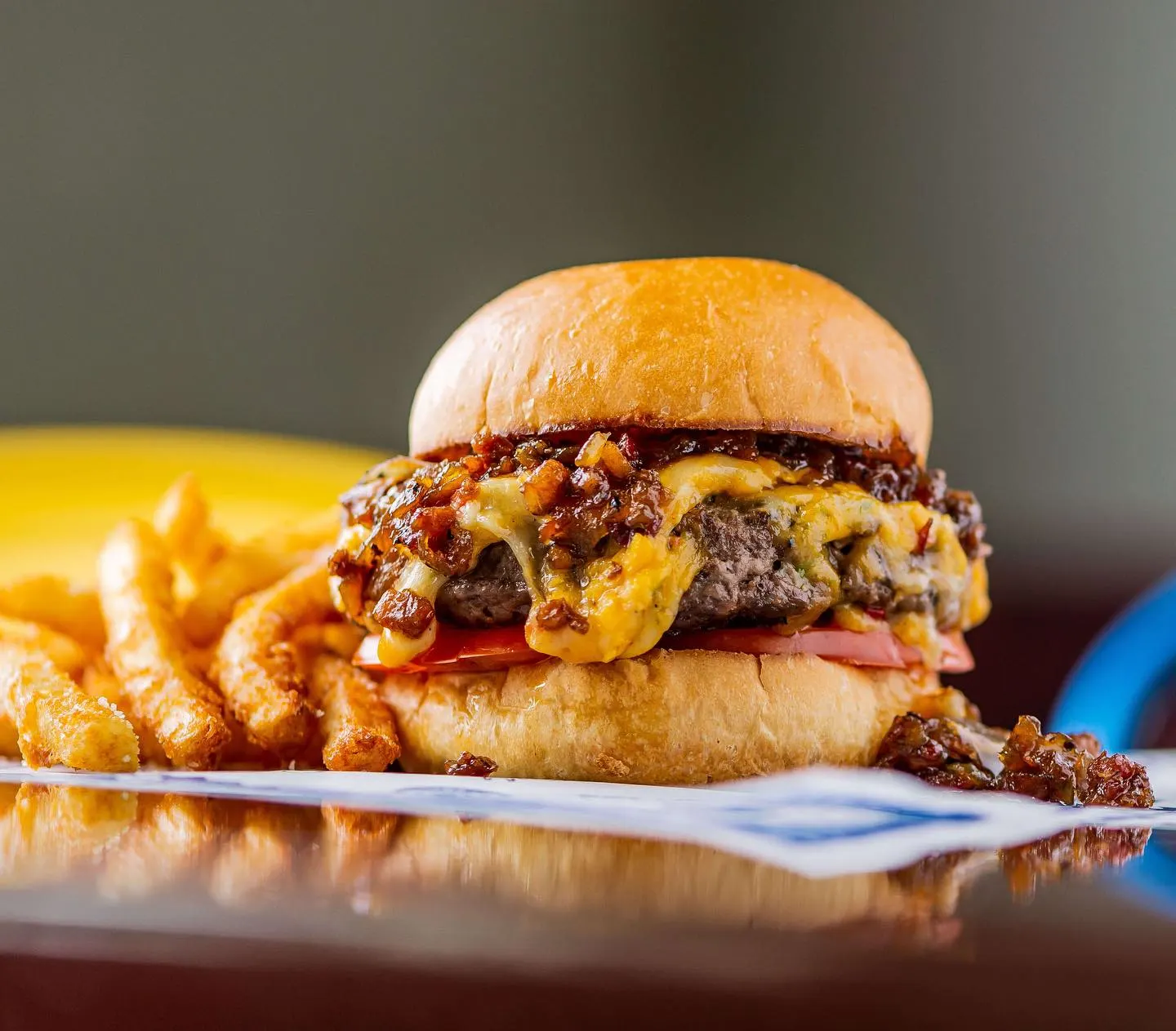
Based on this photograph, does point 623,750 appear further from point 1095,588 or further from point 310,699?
point 1095,588

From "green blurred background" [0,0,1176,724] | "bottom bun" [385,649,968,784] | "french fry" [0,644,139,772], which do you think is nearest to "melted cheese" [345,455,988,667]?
"bottom bun" [385,649,968,784]

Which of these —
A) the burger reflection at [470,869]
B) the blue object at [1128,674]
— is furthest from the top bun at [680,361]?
the blue object at [1128,674]

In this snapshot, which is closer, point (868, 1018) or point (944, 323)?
point (868, 1018)

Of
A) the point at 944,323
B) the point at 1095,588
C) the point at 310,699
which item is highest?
the point at 944,323

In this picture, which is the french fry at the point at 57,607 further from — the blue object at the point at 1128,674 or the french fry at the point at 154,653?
the blue object at the point at 1128,674

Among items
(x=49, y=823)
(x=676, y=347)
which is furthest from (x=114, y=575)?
(x=676, y=347)

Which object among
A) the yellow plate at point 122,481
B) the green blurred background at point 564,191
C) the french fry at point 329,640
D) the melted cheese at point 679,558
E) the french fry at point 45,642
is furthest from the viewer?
the green blurred background at point 564,191

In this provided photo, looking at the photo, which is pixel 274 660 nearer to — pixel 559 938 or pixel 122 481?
pixel 559 938
